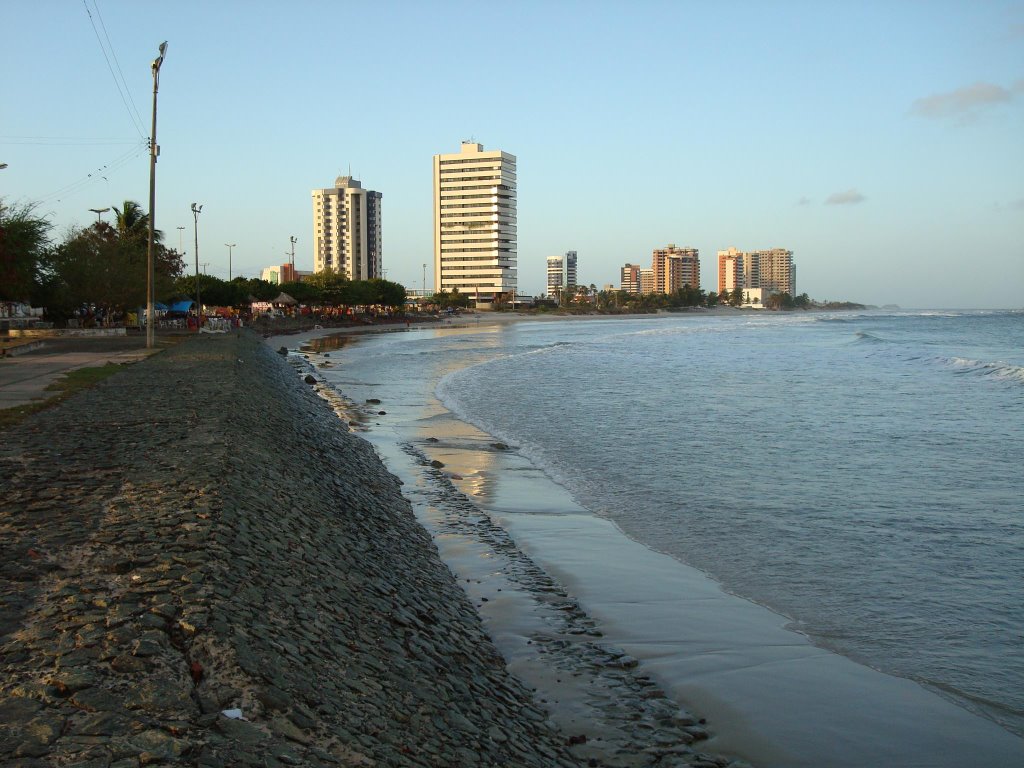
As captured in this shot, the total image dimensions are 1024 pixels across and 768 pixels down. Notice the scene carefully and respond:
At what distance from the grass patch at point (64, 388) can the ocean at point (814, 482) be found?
6324mm

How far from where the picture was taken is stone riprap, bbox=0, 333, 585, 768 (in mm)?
3930

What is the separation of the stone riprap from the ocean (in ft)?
8.60

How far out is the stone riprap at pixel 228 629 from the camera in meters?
3.93

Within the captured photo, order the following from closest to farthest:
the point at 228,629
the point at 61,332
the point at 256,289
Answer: the point at 228,629
the point at 61,332
the point at 256,289

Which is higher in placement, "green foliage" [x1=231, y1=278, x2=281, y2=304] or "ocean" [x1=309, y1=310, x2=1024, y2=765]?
"green foliage" [x1=231, y1=278, x2=281, y2=304]

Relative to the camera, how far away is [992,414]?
22.5 m

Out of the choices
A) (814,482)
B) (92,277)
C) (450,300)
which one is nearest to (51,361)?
(92,277)

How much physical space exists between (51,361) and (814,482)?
23784mm

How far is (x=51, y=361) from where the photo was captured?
2761 centimetres

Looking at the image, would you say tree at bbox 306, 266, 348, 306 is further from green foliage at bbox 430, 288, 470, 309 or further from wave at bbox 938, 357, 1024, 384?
wave at bbox 938, 357, 1024, 384

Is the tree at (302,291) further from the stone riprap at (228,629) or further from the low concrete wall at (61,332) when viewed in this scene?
the stone riprap at (228,629)

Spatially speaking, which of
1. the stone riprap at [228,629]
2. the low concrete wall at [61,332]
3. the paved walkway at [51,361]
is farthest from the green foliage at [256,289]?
the stone riprap at [228,629]

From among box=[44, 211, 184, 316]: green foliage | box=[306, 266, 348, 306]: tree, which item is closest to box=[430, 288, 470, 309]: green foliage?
box=[306, 266, 348, 306]: tree

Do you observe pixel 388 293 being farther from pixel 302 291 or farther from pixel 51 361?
pixel 51 361
